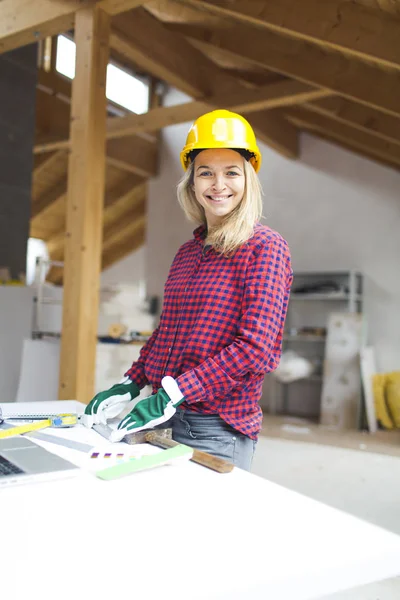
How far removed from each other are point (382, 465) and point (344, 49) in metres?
2.73

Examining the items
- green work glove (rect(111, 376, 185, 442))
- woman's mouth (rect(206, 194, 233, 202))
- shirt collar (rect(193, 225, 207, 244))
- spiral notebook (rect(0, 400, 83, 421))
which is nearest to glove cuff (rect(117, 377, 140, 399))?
spiral notebook (rect(0, 400, 83, 421))

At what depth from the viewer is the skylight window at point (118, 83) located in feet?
22.7

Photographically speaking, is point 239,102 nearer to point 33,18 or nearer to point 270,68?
point 270,68

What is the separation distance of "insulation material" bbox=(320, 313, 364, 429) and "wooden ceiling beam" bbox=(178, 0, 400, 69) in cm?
335

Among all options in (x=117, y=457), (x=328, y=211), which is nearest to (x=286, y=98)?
(x=328, y=211)

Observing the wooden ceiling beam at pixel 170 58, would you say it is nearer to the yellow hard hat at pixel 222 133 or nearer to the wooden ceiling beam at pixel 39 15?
the wooden ceiling beam at pixel 39 15

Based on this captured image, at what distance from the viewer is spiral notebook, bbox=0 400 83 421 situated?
1457 millimetres

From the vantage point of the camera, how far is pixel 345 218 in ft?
21.8

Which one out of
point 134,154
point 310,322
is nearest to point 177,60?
point 134,154

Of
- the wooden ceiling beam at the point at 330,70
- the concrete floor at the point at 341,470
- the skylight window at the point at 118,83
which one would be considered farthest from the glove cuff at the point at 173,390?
the skylight window at the point at 118,83

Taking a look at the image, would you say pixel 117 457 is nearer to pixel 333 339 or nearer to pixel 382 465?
pixel 382 465

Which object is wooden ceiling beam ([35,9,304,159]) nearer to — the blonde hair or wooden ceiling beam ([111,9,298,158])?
wooden ceiling beam ([111,9,298,158])

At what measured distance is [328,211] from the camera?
6.75m

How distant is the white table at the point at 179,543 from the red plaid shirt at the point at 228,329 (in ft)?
1.14
